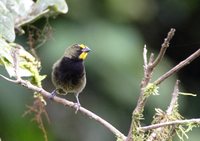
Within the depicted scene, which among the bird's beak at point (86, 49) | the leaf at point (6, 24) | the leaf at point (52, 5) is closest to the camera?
the leaf at point (6, 24)

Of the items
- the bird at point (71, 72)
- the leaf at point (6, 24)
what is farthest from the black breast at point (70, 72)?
the leaf at point (6, 24)

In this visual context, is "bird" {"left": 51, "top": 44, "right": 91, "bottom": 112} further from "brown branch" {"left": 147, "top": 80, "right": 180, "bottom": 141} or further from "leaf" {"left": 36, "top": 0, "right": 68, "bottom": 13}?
"brown branch" {"left": 147, "top": 80, "right": 180, "bottom": 141}

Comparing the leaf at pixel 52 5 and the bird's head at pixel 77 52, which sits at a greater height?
the leaf at pixel 52 5

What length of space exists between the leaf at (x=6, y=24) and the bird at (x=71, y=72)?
85 cm

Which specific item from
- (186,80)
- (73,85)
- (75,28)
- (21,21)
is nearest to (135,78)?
(75,28)

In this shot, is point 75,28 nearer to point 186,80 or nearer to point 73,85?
point 186,80

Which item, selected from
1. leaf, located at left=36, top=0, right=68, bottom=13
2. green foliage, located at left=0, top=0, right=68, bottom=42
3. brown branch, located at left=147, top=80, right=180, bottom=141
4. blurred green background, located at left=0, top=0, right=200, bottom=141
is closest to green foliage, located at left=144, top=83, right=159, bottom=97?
brown branch, located at left=147, top=80, right=180, bottom=141

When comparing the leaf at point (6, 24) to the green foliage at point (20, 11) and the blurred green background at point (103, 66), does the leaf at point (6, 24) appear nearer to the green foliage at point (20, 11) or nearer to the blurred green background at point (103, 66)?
the green foliage at point (20, 11)

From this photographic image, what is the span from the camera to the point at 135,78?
5062 millimetres

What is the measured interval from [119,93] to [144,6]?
0.96 metres

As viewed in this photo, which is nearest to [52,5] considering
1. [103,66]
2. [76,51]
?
[76,51]

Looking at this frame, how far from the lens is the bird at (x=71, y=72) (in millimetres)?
3188

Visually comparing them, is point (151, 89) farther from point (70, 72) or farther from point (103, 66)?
point (103, 66)

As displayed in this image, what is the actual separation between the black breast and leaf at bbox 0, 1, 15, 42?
34.2 inches
